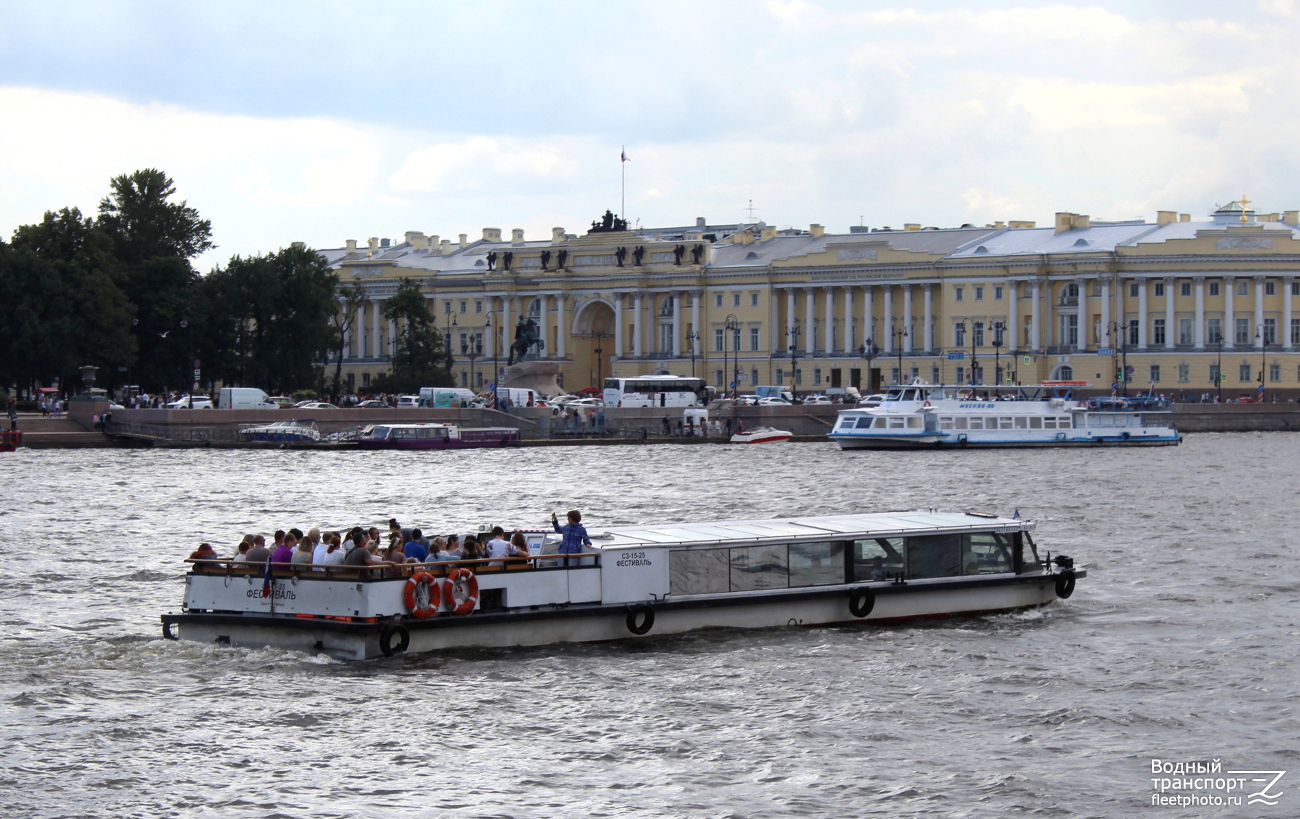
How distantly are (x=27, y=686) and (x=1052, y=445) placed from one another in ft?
180

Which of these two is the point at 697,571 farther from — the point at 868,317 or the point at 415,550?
the point at 868,317

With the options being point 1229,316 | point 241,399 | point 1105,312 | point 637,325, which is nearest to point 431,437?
point 241,399

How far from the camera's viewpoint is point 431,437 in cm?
6700

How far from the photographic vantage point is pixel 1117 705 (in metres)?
17.7

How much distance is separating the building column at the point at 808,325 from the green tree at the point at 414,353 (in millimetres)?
20263

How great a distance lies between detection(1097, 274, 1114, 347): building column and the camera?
299 ft

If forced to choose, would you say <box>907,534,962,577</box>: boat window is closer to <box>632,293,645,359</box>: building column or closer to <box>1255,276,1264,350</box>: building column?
<box>1255,276,1264,350</box>: building column

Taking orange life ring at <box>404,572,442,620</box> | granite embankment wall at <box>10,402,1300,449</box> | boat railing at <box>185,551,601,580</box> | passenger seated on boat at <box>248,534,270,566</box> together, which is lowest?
orange life ring at <box>404,572,442,620</box>

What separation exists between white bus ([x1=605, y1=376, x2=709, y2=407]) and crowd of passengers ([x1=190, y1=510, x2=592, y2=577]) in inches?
2408

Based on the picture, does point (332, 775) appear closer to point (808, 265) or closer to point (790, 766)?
point (790, 766)

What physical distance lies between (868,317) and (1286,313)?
21842mm

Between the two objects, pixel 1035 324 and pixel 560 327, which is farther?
pixel 560 327

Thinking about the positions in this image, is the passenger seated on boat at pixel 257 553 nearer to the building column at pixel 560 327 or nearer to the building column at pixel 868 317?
the building column at pixel 868 317

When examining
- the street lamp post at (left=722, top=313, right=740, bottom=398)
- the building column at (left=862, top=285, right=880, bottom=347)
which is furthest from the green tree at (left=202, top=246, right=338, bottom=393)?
the building column at (left=862, top=285, right=880, bottom=347)
